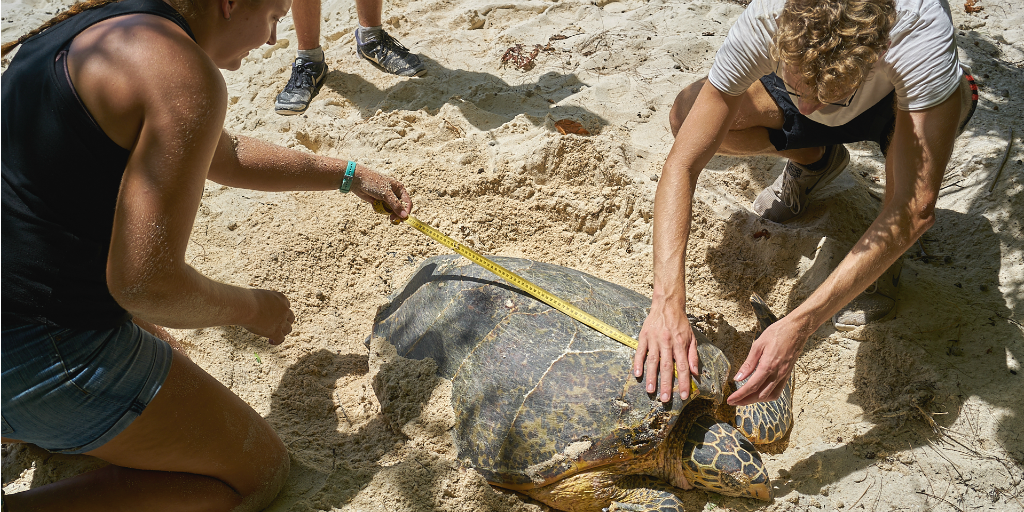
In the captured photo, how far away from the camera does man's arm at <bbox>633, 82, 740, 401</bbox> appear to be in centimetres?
171

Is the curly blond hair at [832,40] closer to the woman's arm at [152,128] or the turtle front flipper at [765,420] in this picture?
the turtle front flipper at [765,420]

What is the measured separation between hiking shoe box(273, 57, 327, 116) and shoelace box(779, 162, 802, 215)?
2.43 m

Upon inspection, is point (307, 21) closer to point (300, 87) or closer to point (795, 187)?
point (300, 87)

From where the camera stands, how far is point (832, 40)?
1458mm

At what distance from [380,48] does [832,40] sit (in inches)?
101

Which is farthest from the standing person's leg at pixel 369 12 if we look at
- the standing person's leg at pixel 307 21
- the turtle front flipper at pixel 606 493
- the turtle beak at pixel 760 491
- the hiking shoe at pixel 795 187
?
the turtle beak at pixel 760 491

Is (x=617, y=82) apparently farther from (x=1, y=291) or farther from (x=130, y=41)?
(x=1, y=291)

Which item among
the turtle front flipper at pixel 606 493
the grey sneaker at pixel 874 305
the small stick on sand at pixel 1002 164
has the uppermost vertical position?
the small stick on sand at pixel 1002 164

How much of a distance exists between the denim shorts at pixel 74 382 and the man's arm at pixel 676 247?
51.1 inches

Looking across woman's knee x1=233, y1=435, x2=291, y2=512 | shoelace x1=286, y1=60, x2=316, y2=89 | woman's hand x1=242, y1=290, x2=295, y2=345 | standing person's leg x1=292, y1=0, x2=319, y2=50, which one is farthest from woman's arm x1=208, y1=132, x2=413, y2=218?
standing person's leg x1=292, y1=0, x2=319, y2=50

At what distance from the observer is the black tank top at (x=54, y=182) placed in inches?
44.3

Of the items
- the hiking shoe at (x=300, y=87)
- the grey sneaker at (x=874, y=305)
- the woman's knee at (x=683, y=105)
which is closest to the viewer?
the grey sneaker at (x=874, y=305)

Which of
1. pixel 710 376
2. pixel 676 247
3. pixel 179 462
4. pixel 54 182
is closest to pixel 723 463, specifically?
pixel 710 376

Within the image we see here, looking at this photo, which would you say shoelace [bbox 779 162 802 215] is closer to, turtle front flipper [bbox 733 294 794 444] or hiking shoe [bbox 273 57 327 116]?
turtle front flipper [bbox 733 294 794 444]
